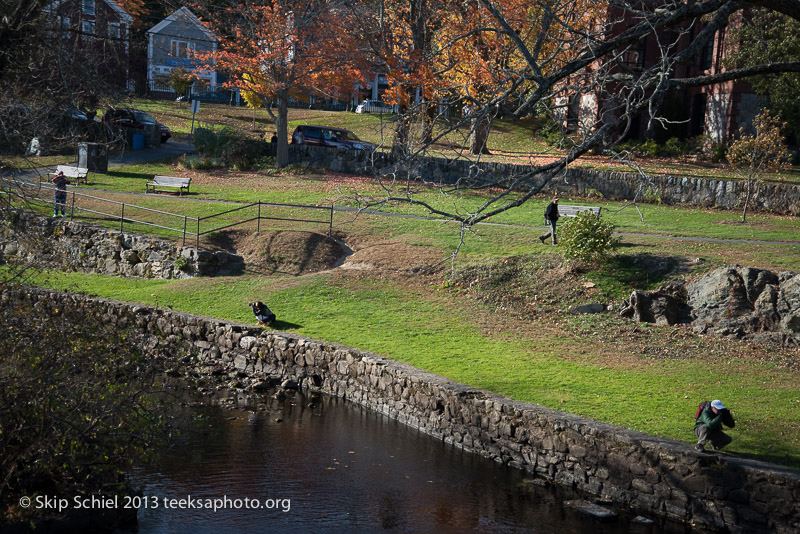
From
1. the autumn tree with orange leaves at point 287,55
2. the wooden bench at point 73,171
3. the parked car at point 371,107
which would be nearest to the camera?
the wooden bench at point 73,171

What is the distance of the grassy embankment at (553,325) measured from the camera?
13211mm

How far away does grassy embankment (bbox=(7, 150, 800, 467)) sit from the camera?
13211mm

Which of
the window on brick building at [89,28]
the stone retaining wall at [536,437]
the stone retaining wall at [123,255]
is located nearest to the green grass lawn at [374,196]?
the stone retaining wall at [123,255]

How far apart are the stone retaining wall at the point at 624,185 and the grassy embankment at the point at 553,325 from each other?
1094 millimetres

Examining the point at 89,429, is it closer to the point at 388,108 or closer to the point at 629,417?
the point at 629,417

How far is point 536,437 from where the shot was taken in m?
12.6

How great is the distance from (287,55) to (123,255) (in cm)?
1477

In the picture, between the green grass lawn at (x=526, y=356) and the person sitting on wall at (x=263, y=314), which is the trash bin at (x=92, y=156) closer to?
the green grass lawn at (x=526, y=356)

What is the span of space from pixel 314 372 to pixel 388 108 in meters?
44.7

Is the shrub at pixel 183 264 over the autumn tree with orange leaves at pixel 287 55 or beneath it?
beneath

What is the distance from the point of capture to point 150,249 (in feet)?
77.0

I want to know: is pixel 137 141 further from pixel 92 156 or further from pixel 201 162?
pixel 92 156

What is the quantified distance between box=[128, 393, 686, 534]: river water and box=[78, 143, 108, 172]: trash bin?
65.6 ft

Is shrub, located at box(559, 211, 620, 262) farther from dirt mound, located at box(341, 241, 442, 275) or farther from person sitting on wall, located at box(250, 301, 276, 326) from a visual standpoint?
person sitting on wall, located at box(250, 301, 276, 326)
